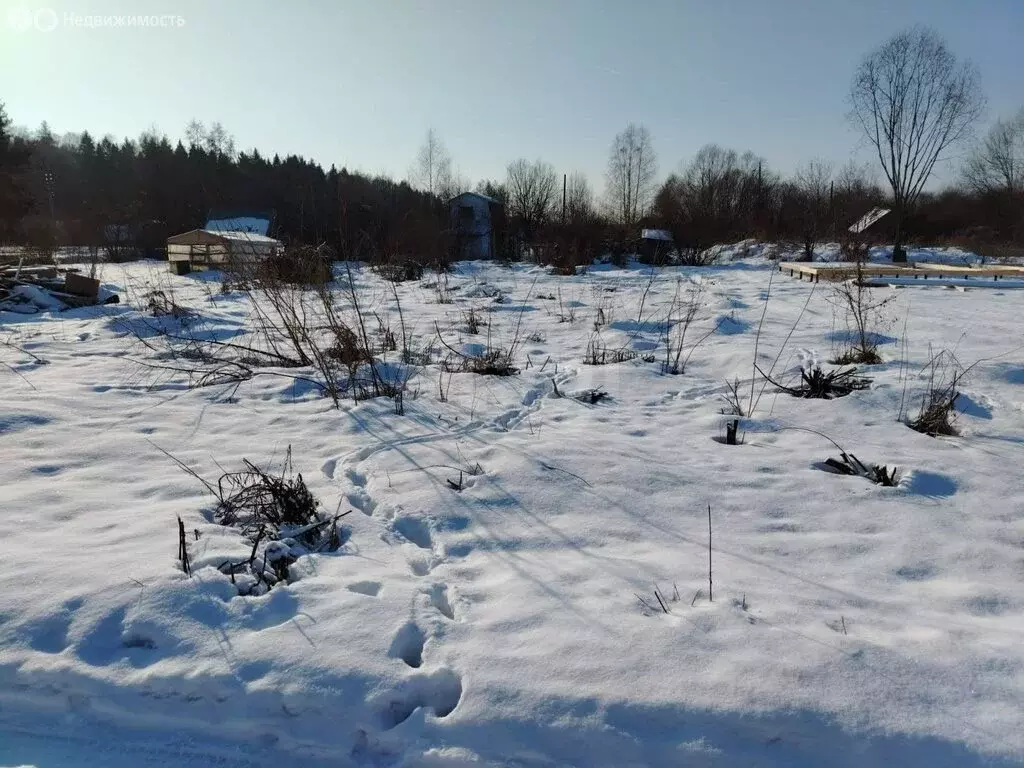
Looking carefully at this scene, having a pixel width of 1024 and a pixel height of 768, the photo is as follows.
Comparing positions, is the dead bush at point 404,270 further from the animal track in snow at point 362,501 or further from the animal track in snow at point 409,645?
the animal track in snow at point 409,645

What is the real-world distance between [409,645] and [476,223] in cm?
2415

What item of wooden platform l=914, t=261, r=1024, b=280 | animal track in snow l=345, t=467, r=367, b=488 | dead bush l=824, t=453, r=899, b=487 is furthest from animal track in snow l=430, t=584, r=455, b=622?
wooden platform l=914, t=261, r=1024, b=280

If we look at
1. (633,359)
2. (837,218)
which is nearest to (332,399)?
(633,359)

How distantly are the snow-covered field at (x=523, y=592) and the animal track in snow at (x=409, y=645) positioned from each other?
0.01 metres

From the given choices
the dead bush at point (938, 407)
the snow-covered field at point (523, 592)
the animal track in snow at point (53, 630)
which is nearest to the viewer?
the snow-covered field at point (523, 592)

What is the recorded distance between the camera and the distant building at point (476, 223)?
22.4 m

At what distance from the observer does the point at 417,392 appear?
13.8ft

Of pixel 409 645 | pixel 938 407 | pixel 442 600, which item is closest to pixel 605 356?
pixel 938 407

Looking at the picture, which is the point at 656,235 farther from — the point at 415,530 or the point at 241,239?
the point at 415,530

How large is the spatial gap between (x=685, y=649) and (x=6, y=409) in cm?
392

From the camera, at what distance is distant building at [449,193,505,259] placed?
73.5 ft

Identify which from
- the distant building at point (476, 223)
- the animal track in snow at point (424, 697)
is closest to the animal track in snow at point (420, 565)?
the animal track in snow at point (424, 697)

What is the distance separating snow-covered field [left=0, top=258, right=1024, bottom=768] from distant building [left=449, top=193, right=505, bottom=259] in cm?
1893

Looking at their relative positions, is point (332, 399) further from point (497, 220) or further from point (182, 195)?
point (182, 195)
